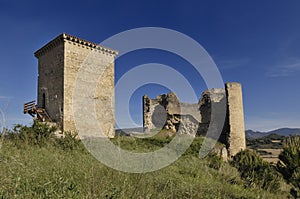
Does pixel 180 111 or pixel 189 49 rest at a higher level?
pixel 189 49

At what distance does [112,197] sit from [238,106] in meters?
17.8

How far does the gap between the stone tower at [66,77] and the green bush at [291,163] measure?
358 inches

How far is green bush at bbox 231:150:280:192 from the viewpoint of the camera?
6758 millimetres

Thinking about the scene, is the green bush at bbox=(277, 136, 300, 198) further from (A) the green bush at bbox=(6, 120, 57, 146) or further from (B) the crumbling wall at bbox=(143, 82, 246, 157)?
(B) the crumbling wall at bbox=(143, 82, 246, 157)

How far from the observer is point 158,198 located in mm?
2969

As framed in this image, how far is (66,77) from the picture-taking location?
14.2 metres

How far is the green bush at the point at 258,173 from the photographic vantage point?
676cm

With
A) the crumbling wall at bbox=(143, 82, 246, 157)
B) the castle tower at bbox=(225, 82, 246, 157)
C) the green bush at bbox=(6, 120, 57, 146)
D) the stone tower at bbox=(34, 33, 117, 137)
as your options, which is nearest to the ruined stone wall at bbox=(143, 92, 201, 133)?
the crumbling wall at bbox=(143, 82, 246, 157)

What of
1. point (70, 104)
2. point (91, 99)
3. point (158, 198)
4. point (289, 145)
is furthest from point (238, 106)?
point (158, 198)

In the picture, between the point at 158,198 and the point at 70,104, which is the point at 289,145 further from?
the point at 70,104

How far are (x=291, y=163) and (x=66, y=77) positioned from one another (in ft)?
40.6

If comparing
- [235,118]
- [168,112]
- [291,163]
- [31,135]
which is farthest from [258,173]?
[168,112]

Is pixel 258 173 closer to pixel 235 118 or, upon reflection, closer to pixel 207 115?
pixel 235 118

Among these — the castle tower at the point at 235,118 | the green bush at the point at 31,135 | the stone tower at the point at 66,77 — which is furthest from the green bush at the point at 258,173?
the castle tower at the point at 235,118
